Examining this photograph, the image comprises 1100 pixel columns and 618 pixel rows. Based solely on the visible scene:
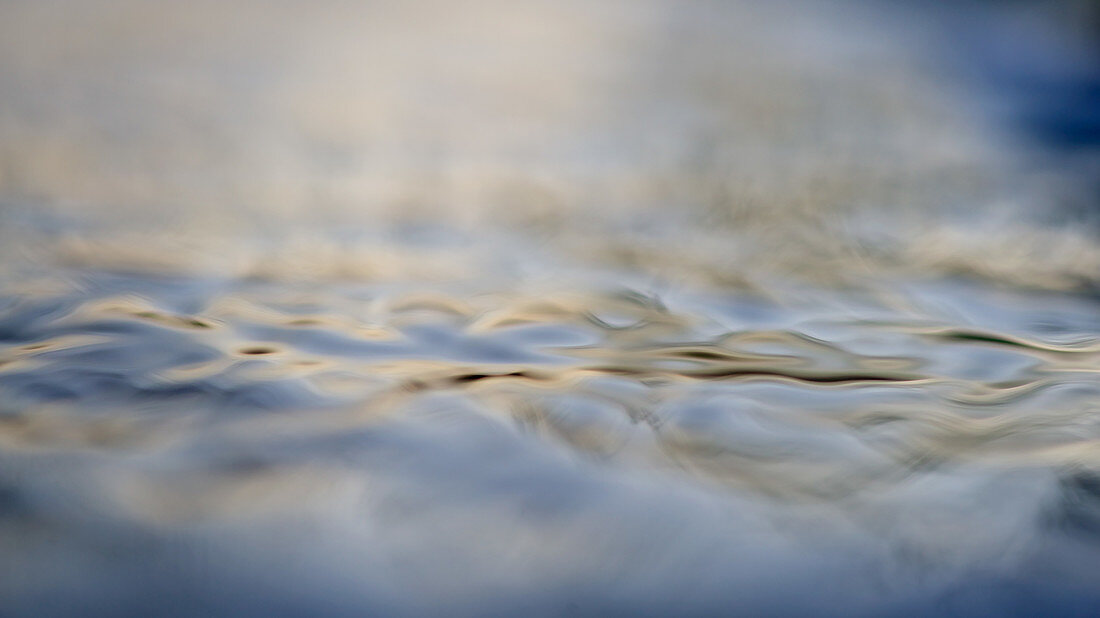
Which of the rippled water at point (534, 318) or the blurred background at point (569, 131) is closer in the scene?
the rippled water at point (534, 318)

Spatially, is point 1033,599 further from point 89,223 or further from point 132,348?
point 89,223

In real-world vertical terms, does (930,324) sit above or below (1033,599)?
above

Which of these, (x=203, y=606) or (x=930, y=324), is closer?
(x=203, y=606)

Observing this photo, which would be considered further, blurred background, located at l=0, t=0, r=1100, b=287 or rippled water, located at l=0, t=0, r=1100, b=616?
blurred background, located at l=0, t=0, r=1100, b=287

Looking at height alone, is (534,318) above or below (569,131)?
below

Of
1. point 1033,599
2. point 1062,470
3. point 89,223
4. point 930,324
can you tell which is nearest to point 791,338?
point 930,324

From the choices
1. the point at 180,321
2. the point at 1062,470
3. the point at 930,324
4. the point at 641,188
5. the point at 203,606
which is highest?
the point at 641,188

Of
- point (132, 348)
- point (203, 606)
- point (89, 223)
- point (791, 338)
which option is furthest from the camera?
point (89, 223)

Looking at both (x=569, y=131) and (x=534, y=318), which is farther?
(x=569, y=131)
